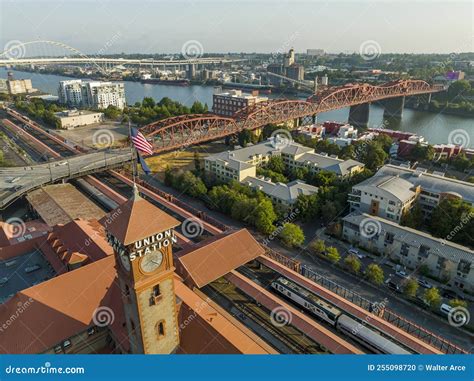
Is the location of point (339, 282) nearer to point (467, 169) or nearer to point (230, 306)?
point (230, 306)

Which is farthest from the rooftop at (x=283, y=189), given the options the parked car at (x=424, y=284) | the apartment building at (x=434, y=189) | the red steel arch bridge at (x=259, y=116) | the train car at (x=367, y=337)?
the red steel arch bridge at (x=259, y=116)

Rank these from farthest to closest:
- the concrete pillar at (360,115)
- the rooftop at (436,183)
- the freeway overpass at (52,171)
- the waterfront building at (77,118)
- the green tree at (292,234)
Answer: the concrete pillar at (360,115), the waterfront building at (77,118), the freeway overpass at (52,171), the rooftop at (436,183), the green tree at (292,234)

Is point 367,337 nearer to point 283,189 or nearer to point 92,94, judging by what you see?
point 283,189

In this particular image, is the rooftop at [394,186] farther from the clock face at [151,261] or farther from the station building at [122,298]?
the clock face at [151,261]

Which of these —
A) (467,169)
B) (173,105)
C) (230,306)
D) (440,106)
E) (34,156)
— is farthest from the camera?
(440,106)

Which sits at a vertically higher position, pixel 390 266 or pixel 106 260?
pixel 106 260

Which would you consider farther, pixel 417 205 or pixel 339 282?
pixel 417 205

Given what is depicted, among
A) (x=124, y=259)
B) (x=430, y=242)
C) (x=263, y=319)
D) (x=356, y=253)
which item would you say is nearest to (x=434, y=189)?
(x=430, y=242)

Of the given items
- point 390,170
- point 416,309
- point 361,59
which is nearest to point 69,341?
point 416,309
